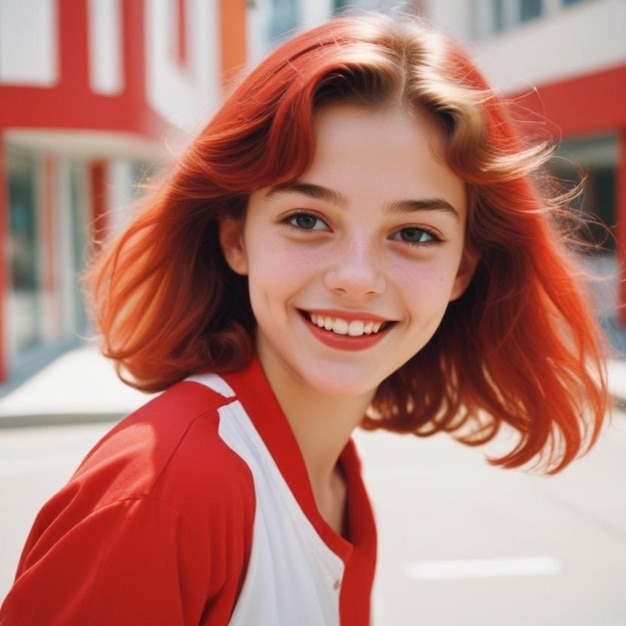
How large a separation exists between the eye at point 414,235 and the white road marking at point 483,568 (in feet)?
8.39

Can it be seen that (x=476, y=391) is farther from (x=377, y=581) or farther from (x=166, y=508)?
(x=377, y=581)

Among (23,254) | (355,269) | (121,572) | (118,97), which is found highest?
(118,97)

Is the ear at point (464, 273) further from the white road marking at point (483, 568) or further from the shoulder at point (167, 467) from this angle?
the white road marking at point (483, 568)

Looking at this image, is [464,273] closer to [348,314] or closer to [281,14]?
[348,314]

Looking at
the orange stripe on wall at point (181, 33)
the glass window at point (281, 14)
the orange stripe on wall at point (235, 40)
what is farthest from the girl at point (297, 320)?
the glass window at point (281, 14)

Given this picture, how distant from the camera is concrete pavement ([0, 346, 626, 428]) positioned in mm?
6855

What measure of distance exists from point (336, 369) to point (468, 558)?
2.74m

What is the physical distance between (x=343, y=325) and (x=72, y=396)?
6.61 meters

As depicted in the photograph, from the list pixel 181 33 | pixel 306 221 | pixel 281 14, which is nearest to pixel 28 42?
pixel 181 33

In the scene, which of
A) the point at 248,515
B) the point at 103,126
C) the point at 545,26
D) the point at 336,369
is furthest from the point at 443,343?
the point at 545,26

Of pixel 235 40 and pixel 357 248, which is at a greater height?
pixel 235 40

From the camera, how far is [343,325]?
A: 4.77 feet

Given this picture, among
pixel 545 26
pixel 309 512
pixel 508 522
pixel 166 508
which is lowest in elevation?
pixel 508 522

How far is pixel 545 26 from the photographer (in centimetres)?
1253
